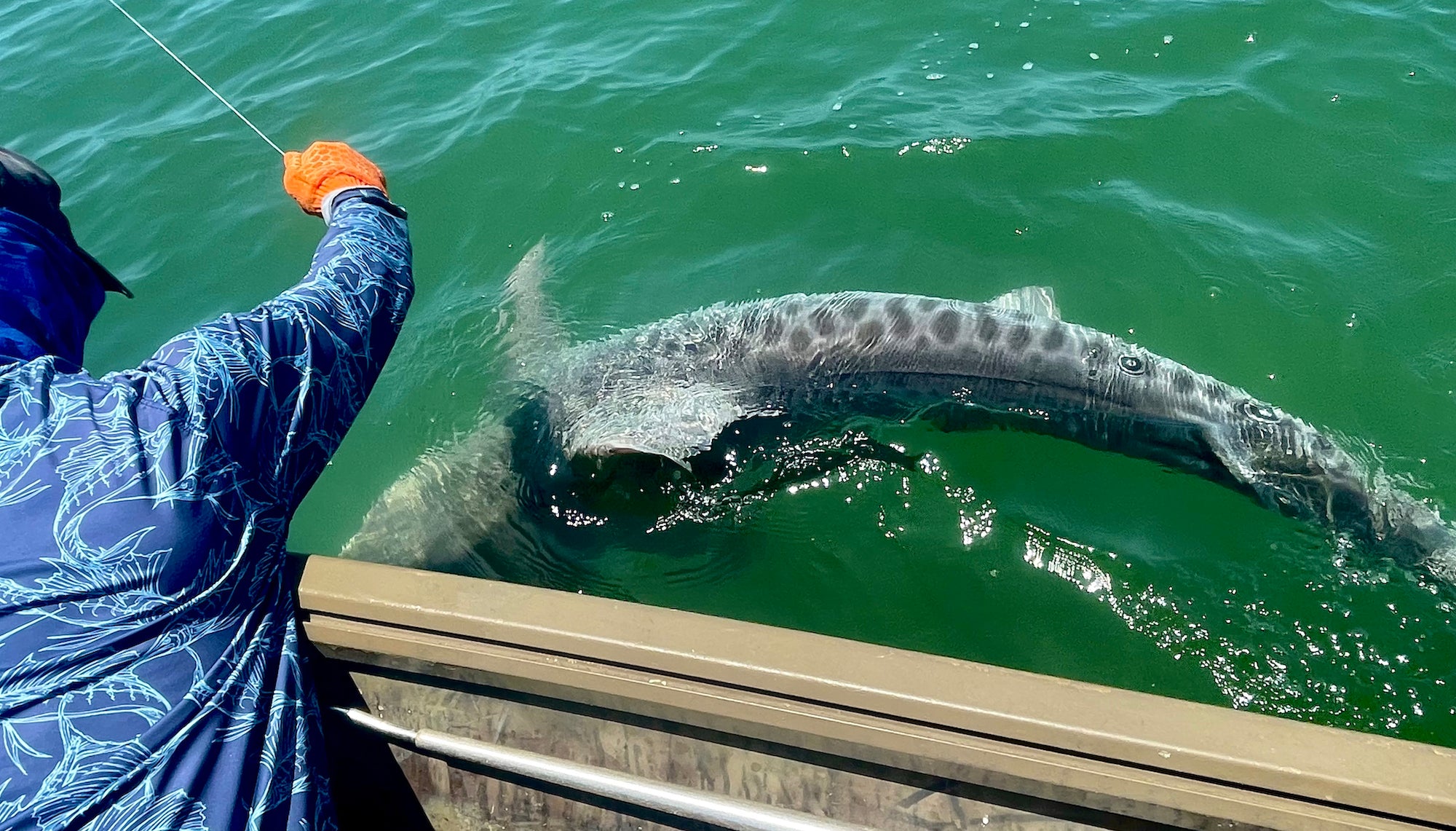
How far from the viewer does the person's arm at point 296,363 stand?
209cm

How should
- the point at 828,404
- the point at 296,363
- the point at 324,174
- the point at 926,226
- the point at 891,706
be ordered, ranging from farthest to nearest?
the point at 926,226 < the point at 828,404 < the point at 324,174 < the point at 891,706 < the point at 296,363

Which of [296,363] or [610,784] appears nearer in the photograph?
[296,363]

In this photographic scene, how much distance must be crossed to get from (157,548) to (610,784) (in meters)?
1.37

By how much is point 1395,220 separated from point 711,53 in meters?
5.37

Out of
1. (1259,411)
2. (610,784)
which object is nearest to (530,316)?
(610,784)

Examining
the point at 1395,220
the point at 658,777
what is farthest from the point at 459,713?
the point at 1395,220

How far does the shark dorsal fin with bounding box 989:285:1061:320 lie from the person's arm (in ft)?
11.9

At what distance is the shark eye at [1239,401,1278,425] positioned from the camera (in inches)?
186

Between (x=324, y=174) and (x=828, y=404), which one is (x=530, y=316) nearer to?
(x=828, y=404)

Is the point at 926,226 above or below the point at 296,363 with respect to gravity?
below

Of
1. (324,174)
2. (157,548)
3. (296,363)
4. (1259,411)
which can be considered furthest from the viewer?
(1259,411)

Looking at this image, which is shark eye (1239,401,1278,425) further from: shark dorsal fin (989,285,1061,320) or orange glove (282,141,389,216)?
orange glove (282,141,389,216)

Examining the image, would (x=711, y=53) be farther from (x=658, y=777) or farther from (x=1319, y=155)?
(x=658, y=777)

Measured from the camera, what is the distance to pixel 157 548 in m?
1.96
